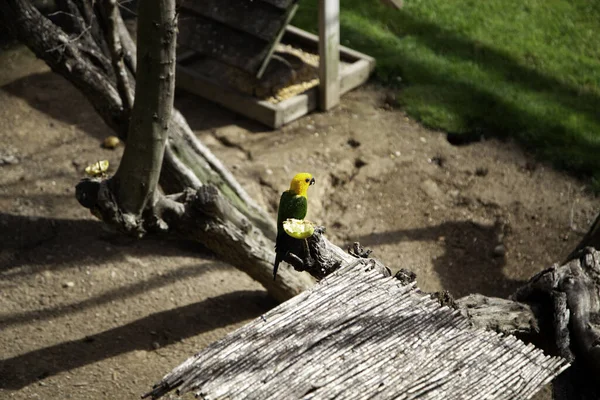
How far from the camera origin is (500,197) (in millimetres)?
6133

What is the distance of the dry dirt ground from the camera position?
15.0 ft

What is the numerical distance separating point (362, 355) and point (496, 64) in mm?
5640

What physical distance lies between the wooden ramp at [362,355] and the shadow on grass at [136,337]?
2.15 metres

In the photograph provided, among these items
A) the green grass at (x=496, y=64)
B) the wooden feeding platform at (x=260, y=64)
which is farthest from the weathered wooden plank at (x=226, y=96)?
the green grass at (x=496, y=64)

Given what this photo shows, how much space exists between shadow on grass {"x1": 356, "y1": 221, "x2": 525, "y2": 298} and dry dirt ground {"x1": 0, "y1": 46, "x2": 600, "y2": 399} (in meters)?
0.01

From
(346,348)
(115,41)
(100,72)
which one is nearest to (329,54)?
(100,72)

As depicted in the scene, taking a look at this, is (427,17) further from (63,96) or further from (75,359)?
(75,359)

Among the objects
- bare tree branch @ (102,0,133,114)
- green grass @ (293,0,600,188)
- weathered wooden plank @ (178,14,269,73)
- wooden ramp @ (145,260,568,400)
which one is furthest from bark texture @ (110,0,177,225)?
green grass @ (293,0,600,188)

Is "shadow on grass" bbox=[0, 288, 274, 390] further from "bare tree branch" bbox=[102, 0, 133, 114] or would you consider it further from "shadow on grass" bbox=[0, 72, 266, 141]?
"shadow on grass" bbox=[0, 72, 266, 141]

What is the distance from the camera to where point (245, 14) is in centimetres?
661

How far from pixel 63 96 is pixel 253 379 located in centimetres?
524

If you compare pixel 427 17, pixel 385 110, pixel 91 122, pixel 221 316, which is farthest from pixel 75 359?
pixel 427 17

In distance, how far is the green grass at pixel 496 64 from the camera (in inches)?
267

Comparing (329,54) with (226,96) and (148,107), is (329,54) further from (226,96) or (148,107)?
(148,107)
